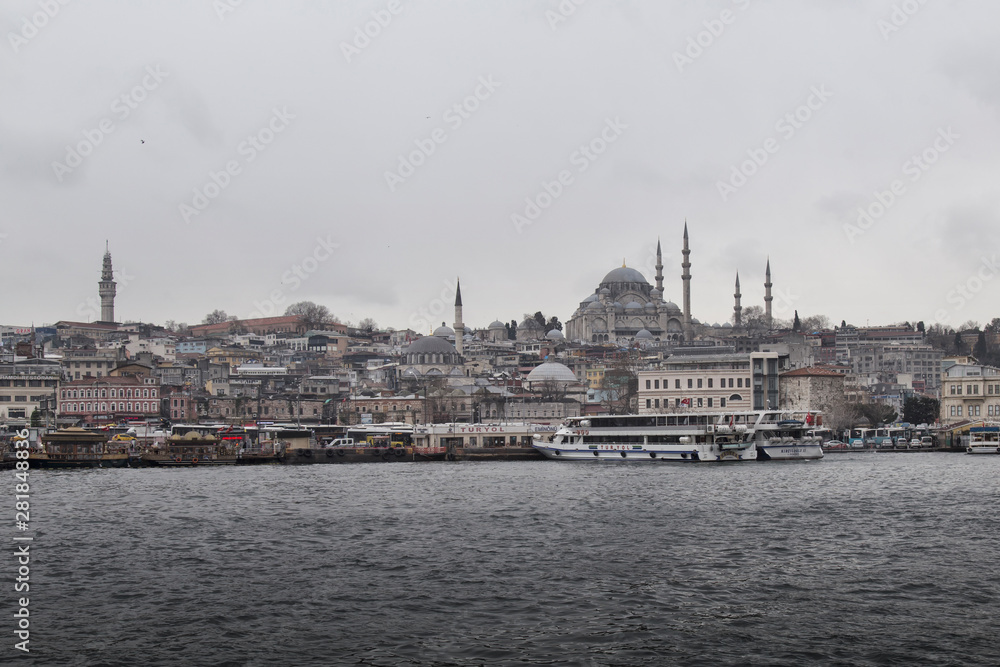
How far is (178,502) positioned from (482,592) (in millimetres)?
15637

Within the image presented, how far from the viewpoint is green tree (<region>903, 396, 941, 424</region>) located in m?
77.1

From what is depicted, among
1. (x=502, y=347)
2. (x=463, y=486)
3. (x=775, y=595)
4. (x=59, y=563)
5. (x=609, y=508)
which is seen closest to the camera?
(x=775, y=595)

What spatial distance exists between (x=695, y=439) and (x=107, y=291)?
11334 centimetres

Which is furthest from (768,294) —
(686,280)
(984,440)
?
(984,440)

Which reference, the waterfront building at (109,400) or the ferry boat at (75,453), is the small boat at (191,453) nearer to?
the ferry boat at (75,453)

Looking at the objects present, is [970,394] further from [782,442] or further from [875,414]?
[782,442]

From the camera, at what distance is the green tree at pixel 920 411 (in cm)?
7712

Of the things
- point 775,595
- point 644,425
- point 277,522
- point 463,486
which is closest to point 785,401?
point 644,425

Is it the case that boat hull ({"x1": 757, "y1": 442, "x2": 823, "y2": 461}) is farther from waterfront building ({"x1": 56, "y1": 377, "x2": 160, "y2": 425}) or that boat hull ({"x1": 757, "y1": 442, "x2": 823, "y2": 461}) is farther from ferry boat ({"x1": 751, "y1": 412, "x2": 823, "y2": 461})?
waterfront building ({"x1": 56, "y1": 377, "x2": 160, "y2": 425})

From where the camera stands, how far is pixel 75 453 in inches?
1836

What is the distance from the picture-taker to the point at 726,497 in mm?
29938

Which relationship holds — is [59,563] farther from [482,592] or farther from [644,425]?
Answer: [644,425]

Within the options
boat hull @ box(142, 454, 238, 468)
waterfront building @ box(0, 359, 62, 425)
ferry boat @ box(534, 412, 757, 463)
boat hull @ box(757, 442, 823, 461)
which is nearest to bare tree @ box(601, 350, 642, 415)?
ferry boat @ box(534, 412, 757, 463)

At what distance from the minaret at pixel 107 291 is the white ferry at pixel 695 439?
107638 mm
